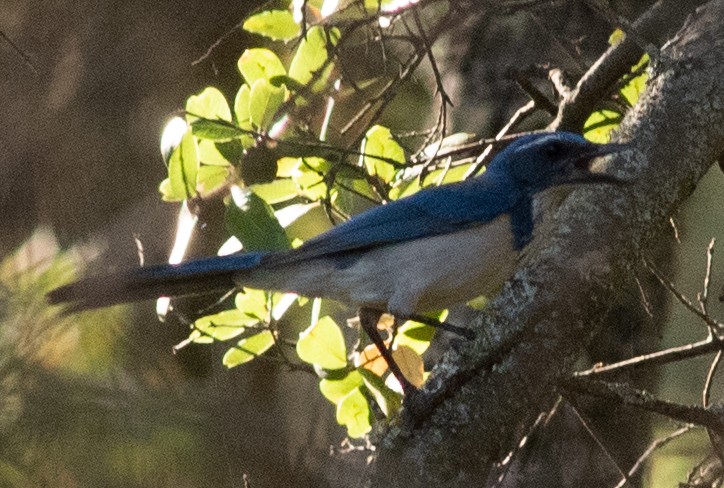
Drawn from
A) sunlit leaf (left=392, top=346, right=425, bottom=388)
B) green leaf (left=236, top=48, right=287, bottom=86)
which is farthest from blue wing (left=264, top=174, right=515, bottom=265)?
green leaf (left=236, top=48, right=287, bottom=86)

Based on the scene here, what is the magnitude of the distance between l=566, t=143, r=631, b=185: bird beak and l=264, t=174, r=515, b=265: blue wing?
0.24m

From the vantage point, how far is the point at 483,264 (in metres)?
3.34

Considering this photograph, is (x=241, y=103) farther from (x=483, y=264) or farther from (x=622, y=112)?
(x=622, y=112)

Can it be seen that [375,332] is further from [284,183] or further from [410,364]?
[284,183]

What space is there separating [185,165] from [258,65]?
506 mm

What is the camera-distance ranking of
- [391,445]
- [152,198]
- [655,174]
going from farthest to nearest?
[152,198]
[655,174]
[391,445]

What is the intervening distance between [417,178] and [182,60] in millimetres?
2288

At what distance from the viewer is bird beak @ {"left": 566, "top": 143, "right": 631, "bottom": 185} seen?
320cm

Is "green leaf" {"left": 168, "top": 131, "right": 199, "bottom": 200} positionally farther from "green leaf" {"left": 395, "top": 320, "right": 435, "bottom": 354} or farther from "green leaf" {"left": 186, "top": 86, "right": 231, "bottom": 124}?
"green leaf" {"left": 395, "top": 320, "right": 435, "bottom": 354}

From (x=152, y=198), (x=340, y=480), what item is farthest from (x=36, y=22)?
(x=340, y=480)

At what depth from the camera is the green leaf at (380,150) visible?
3766 mm

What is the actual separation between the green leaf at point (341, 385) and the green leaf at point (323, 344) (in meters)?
0.10

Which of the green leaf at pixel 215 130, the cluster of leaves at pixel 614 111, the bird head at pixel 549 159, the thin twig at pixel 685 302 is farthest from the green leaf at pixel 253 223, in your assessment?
the cluster of leaves at pixel 614 111

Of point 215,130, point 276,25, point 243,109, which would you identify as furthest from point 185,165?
point 276,25
